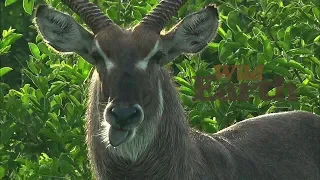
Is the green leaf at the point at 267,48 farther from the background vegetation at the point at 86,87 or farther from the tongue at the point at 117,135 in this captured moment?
the tongue at the point at 117,135

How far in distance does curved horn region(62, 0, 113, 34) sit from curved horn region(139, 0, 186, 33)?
271 millimetres

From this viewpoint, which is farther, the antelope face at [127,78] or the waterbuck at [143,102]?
the waterbuck at [143,102]

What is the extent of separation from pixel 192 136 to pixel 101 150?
818 millimetres

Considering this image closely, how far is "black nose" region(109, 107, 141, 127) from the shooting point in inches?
265

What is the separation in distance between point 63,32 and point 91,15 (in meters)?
0.26

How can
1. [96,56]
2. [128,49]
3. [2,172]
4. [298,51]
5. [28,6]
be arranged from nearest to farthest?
[128,49] → [96,56] → [298,51] → [2,172] → [28,6]

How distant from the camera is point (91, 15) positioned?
743cm

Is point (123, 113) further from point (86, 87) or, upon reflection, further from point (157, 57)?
point (86, 87)

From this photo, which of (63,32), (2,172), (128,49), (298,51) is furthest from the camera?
(2,172)

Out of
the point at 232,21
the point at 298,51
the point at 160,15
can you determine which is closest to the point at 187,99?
the point at 232,21

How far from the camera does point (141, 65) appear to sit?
704cm

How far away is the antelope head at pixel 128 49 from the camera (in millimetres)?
6871

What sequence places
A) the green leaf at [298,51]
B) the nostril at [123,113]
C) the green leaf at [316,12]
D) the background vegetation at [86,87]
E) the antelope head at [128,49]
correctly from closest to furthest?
1. the nostril at [123,113]
2. the antelope head at [128,49]
3. the green leaf at [298,51]
4. the background vegetation at [86,87]
5. the green leaf at [316,12]

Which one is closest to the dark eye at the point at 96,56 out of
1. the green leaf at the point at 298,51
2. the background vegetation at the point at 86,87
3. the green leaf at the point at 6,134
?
the background vegetation at the point at 86,87
